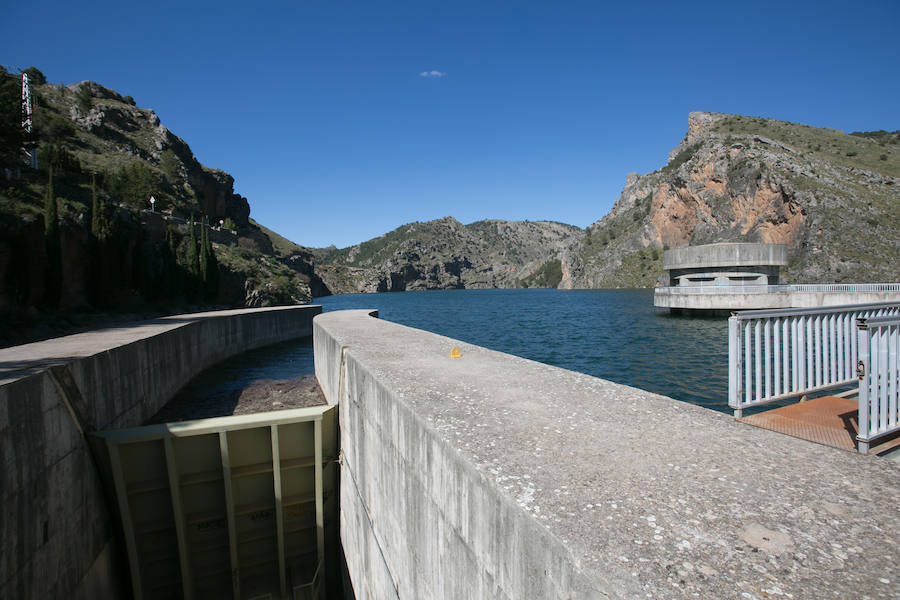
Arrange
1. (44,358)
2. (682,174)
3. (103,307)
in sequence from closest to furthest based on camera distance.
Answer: (44,358), (103,307), (682,174)

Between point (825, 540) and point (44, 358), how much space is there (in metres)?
11.6

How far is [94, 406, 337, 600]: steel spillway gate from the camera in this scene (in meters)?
8.30

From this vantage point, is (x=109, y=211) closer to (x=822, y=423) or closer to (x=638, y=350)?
(x=638, y=350)

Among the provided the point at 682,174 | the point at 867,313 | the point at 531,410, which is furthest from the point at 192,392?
the point at 682,174

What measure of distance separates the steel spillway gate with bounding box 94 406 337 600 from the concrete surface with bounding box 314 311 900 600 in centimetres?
376

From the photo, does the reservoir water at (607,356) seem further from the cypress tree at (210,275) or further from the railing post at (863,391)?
the cypress tree at (210,275)

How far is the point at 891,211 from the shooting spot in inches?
2680

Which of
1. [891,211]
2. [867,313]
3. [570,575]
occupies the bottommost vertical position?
[570,575]

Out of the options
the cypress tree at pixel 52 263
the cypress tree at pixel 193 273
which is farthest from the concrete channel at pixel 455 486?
the cypress tree at pixel 193 273

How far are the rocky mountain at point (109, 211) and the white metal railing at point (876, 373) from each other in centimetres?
2855

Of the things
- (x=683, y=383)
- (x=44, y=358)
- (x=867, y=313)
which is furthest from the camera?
(x=683, y=383)

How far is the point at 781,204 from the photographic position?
7956 centimetres

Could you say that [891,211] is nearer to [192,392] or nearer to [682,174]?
[682,174]

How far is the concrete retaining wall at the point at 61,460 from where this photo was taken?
5.64 metres
